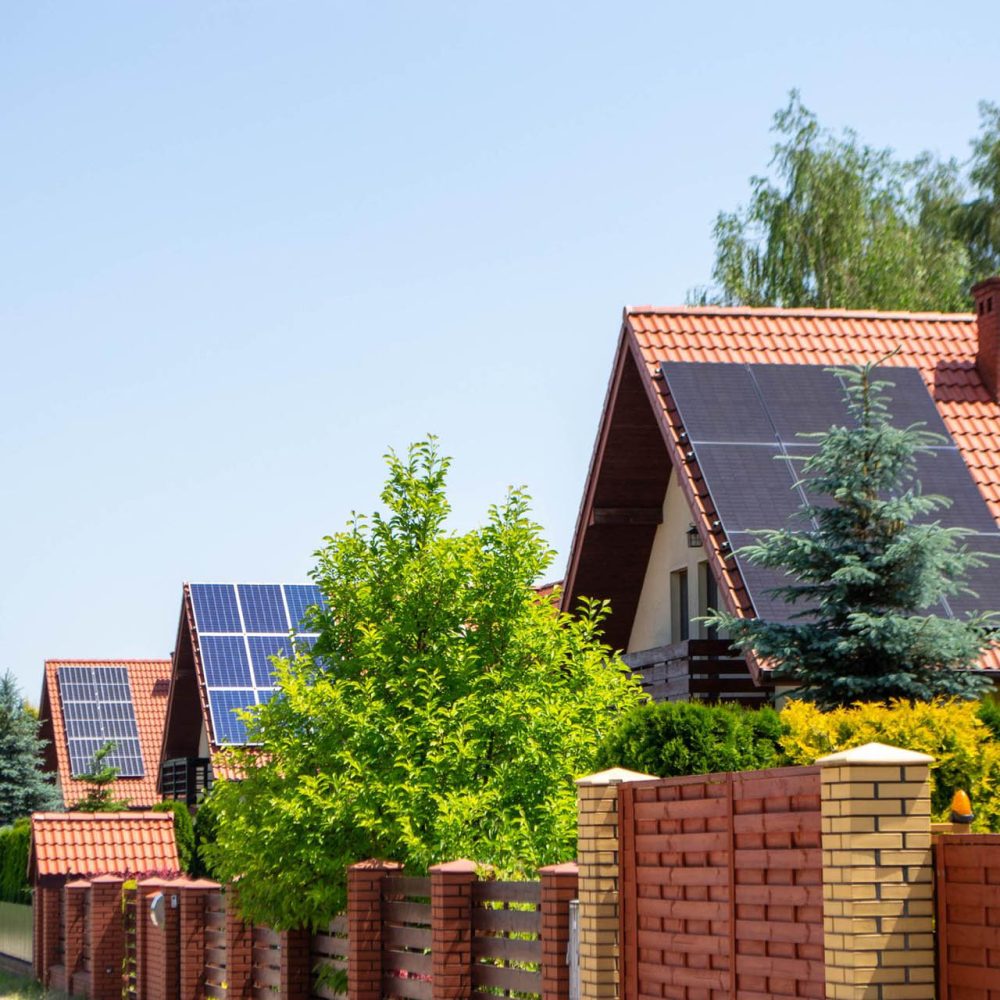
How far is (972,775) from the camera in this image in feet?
43.6

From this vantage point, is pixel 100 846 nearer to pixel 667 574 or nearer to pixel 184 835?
pixel 184 835

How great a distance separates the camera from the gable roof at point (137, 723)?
50.7 meters

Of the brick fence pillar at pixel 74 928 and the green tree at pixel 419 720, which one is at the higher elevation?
the green tree at pixel 419 720

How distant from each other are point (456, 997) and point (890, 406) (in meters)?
10.4

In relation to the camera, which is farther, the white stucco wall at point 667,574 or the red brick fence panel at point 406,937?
the white stucco wall at point 667,574

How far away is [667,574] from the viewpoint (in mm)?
22406

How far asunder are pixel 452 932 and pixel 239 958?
19.0ft

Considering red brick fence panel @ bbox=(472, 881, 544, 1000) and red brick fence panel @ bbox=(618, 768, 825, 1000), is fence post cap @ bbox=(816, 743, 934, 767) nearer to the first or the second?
red brick fence panel @ bbox=(618, 768, 825, 1000)

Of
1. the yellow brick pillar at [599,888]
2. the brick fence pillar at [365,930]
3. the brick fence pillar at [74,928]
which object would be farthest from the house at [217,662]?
the yellow brick pillar at [599,888]

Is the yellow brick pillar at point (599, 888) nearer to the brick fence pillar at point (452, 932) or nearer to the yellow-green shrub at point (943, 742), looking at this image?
the brick fence pillar at point (452, 932)

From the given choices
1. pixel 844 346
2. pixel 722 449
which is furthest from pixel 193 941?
pixel 844 346

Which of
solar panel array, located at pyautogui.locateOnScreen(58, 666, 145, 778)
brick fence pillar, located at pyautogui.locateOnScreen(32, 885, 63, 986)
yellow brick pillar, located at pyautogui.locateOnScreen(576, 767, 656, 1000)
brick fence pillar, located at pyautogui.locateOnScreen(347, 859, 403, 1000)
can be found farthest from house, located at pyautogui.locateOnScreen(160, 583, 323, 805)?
yellow brick pillar, located at pyautogui.locateOnScreen(576, 767, 656, 1000)

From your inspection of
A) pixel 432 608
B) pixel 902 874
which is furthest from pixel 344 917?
pixel 902 874

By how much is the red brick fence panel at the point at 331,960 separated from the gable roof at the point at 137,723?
3448 centimetres
